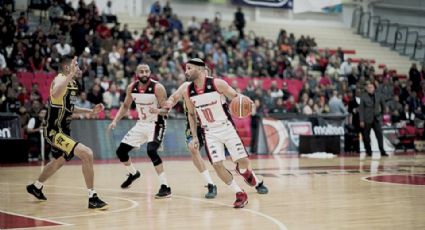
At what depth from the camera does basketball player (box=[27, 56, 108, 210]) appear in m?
9.39

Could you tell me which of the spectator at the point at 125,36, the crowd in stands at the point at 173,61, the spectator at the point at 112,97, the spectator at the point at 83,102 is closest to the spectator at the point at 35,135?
the crowd in stands at the point at 173,61

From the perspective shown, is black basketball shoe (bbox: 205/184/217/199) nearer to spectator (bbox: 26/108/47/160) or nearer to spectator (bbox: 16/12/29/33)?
spectator (bbox: 26/108/47/160)

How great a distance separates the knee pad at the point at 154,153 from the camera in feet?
36.1

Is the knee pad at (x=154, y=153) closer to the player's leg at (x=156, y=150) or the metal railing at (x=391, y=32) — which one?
the player's leg at (x=156, y=150)

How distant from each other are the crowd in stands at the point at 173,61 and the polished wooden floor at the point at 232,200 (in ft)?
23.1

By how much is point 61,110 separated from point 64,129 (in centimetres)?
27

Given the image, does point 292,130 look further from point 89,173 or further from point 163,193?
point 89,173

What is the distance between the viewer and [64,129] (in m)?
9.93

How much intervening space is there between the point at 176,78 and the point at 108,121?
14.6 feet

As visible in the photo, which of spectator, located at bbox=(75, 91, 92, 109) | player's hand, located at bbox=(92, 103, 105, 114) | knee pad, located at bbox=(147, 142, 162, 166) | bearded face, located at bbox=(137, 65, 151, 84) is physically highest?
bearded face, located at bbox=(137, 65, 151, 84)

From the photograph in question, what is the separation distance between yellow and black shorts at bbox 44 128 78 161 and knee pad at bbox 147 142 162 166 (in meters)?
1.58

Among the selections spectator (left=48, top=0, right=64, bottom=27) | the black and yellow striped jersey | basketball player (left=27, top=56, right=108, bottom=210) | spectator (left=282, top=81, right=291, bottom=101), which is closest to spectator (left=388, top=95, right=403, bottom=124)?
spectator (left=282, top=81, right=291, bottom=101)

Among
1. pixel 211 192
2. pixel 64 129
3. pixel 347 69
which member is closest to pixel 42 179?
pixel 64 129

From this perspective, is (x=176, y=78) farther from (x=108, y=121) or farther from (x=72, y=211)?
(x=72, y=211)
